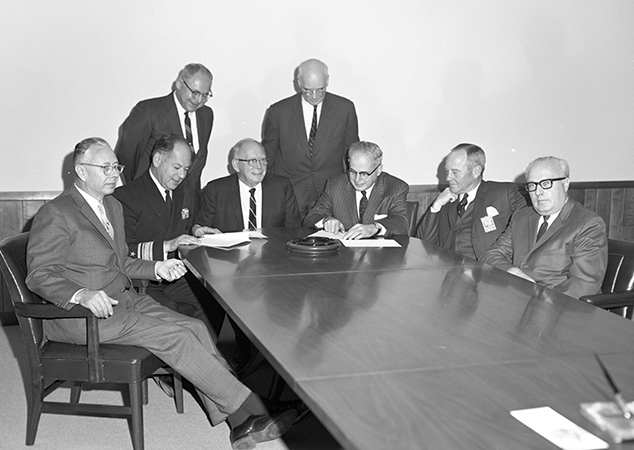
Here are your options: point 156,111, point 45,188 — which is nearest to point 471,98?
point 156,111

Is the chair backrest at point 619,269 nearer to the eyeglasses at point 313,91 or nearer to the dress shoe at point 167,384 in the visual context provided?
the dress shoe at point 167,384

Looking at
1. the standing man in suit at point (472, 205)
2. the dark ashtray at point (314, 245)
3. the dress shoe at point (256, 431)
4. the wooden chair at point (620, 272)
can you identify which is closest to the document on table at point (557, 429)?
the dress shoe at point (256, 431)

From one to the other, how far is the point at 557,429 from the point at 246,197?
135 inches

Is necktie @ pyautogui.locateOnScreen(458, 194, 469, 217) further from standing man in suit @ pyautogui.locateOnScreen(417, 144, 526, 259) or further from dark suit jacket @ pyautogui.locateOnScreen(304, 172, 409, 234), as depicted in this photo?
dark suit jacket @ pyautogui.locateOnScreen(304, 172, 409, 234)

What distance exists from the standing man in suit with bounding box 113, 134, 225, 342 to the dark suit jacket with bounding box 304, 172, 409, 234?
0.91m

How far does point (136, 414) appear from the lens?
129 inches

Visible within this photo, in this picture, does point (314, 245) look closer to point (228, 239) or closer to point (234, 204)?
point (228, 239)

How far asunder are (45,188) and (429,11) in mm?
3336

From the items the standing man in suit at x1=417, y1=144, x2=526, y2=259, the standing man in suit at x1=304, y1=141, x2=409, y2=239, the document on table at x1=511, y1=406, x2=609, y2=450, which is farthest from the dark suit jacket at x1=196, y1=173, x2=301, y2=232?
the document on table at x1=511, y1=406, x2=609, y2=450

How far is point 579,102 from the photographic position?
690cm

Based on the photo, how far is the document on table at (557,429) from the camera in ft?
5.39

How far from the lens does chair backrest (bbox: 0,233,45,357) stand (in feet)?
10.8

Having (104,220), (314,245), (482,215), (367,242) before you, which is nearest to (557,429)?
(314,245)

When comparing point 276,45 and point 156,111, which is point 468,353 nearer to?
point 156,111
